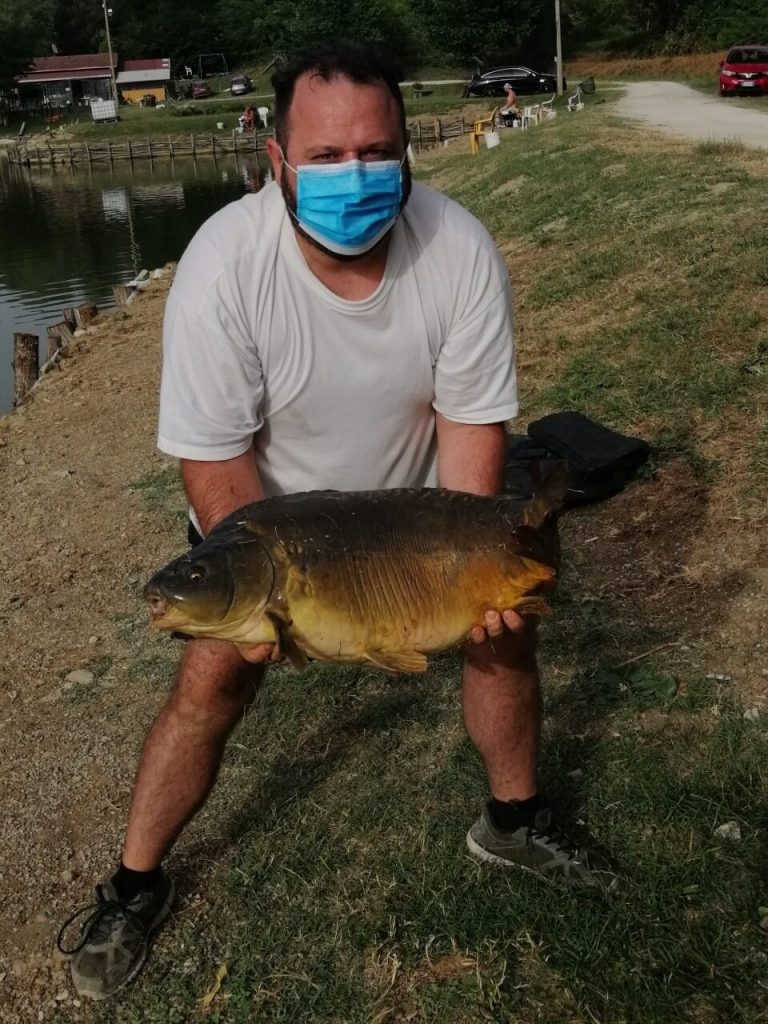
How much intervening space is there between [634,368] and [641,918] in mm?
4804

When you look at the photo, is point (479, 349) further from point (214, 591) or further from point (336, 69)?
point (214, 591)

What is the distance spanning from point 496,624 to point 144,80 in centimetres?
9154

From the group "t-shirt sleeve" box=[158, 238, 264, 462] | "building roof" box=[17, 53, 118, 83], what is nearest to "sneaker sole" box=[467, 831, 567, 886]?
"t-shirt sleeve" box=[158, 238, 264, 462]

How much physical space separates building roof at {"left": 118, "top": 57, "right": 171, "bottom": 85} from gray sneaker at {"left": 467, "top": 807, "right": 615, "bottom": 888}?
296 feet

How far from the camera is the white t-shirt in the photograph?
9.70ft

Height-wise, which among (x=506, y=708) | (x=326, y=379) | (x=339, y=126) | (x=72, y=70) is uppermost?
(x=72, y=70)

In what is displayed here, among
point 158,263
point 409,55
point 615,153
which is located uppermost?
point 409,55

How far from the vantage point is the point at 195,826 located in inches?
146

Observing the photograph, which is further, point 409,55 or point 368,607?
point 409,55

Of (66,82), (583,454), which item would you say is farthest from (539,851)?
(66,82)

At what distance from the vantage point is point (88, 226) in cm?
3456

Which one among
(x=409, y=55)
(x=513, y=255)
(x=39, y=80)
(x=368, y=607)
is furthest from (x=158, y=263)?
(x=39, y=80)

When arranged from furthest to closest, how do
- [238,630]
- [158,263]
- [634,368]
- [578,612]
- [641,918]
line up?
[158,263] < [634,368] < [578,612] < [641,918] < [238,630]

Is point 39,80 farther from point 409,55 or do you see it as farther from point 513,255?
point 513,255
